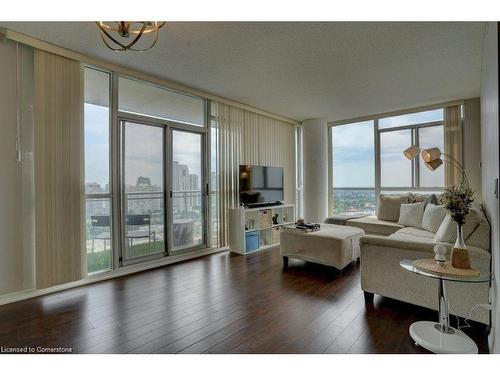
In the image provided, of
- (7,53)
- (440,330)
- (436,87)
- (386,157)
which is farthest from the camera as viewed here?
(386,157)

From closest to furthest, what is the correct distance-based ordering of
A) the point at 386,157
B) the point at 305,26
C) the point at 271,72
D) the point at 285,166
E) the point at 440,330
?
1. the point at 440,330
2. the point at 305,26
3. the point at 271,72
4. the point at 386,157
5. the point at 285,166

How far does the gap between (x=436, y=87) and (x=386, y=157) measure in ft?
5.76

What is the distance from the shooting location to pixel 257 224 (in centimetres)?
468

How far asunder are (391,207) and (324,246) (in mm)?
2080

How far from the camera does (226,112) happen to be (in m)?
4.65

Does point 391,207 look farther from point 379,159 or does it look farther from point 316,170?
point 316,170

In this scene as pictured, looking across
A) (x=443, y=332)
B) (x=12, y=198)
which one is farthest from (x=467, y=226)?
(x=12, y=198)

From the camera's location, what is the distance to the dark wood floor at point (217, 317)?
1841mm

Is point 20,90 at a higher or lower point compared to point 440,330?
higher

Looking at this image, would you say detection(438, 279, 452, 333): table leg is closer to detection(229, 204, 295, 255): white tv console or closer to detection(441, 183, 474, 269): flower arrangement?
detection(441, 183, 474, 269): flower arrangement

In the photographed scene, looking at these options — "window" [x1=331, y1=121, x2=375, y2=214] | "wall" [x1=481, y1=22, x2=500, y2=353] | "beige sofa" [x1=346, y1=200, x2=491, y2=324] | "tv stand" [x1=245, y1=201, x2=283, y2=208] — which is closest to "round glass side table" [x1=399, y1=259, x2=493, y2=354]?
"wall" [x1=481, y1=22, x2=500, y2=353]

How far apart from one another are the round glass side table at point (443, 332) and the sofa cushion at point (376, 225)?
2375mm
